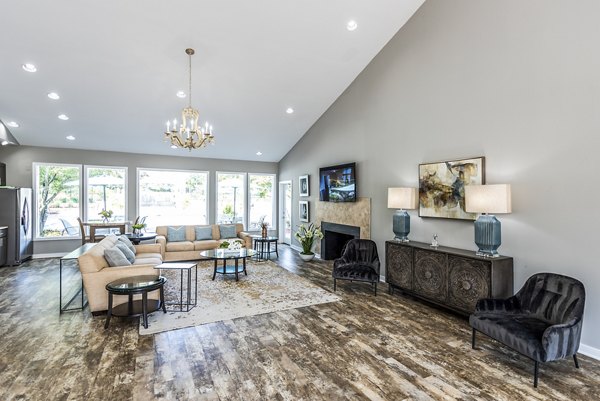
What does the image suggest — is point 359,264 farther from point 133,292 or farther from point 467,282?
point 133,292

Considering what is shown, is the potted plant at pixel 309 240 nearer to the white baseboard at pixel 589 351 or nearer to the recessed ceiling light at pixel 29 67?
the white baseboard at pixel 589 351

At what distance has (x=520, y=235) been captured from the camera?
355 centimetres

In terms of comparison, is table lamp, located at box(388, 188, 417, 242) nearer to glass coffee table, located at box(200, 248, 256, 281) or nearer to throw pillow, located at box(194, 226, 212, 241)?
glass coffee table, located at box(200, 248, 256, 281)

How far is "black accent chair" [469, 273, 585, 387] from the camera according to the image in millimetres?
2461

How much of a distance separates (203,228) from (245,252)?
250 centimetres

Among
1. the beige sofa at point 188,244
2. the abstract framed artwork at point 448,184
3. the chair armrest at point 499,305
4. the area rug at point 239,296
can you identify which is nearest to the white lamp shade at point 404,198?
the abstract framed artwork at point 448,184

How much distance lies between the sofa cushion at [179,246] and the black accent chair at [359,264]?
3710mm

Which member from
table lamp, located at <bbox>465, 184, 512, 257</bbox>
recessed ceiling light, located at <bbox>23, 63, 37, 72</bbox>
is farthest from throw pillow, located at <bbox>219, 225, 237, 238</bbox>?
table lamp, located at <bbox>465, 184, 512, 257</bbox>

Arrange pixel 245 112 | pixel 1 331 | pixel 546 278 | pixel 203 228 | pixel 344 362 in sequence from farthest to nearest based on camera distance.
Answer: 1. pixel 203 228
2. pixel 245 112
3. pixel 1 331
4. pixel 546 278
5. pixel 344 362

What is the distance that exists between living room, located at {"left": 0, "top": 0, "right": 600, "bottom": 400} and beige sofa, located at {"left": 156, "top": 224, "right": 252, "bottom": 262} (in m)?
2.08

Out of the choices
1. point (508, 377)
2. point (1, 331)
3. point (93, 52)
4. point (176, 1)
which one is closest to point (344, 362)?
point (508, 377)

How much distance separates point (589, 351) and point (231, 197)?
844 cm

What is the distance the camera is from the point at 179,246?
7047 millimetres

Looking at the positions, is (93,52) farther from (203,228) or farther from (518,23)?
(518,23)
